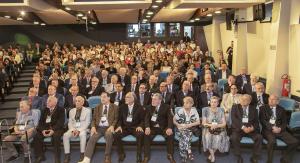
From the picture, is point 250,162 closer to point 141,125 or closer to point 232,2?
point 141,125

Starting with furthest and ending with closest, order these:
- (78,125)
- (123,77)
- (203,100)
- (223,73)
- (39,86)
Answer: (223,73) → (123,77) → (39,86) → (203,100) → (78,125)

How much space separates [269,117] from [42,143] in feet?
13.5

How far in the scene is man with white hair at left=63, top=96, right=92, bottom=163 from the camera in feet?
18.4

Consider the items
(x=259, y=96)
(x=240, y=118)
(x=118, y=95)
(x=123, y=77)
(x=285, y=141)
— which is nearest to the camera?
(x=285, y=141)

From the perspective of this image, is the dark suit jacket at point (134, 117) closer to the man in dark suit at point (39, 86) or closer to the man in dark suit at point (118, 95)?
the man in dark suit at point (118, 95)

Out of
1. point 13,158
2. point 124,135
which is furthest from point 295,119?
point 13,158

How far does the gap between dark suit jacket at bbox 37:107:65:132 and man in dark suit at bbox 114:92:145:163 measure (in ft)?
3.49

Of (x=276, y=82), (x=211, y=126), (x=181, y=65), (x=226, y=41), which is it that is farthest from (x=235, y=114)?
(x=226, y=41)

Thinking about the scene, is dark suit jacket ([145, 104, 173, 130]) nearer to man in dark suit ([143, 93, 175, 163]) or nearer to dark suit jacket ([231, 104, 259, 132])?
man in dark suit ([143, 93, 175, 163])

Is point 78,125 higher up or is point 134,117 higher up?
point 134,117

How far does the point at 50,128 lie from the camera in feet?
19.1

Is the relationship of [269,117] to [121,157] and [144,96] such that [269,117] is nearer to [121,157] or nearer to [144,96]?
[144,96]

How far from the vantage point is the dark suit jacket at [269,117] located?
220 inches

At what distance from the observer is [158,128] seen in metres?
5.79
